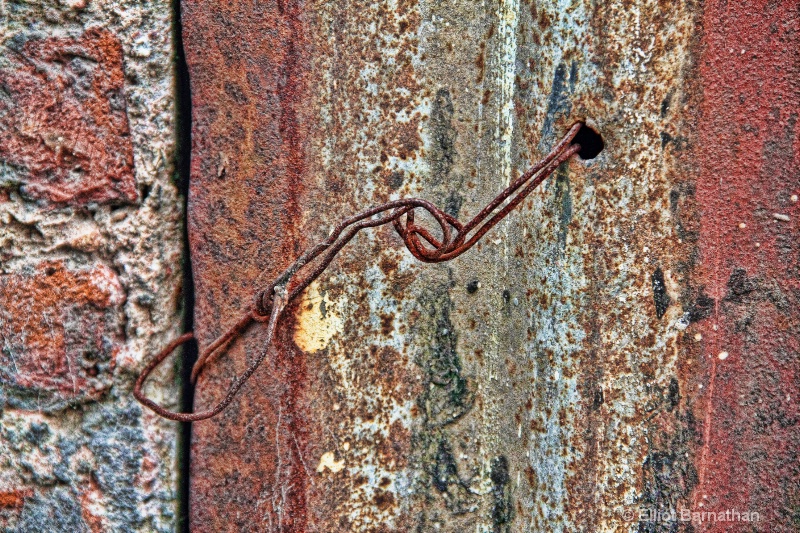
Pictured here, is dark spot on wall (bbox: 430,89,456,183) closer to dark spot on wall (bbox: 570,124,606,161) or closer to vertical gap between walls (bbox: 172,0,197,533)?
dark spot on wall (bbox: 570,124,606,161)

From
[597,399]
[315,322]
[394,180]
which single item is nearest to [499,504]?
[597,399]

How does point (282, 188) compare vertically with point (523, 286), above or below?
above

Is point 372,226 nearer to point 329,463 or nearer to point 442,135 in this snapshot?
point 442,135

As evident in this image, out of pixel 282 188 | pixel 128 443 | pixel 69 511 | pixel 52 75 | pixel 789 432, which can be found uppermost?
pixel 52 75

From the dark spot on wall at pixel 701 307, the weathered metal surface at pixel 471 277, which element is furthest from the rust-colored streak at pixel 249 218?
the dark spot on wall at pixel 701 307

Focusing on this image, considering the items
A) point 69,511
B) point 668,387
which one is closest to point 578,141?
point 668,387

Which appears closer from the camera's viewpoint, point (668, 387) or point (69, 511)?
point (668, 387)

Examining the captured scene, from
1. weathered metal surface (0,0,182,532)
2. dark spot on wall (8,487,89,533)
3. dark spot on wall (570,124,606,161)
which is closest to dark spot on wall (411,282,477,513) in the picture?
dark spot on wall (570,124,606,161)

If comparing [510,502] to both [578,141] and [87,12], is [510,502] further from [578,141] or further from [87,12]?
[87,12]
